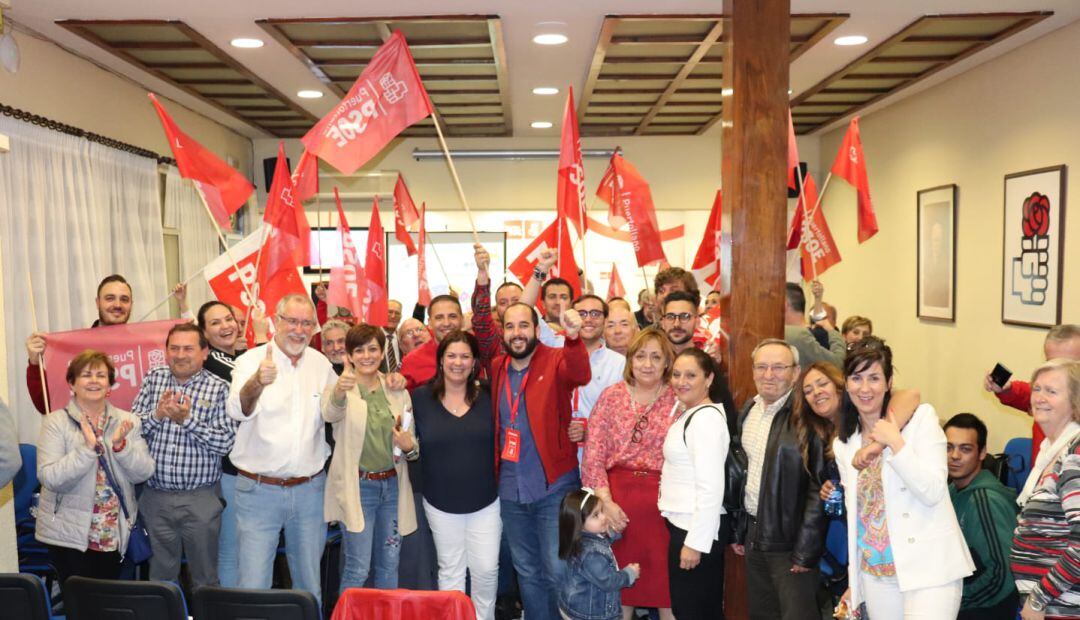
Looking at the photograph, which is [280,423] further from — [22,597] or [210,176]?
[210,176]

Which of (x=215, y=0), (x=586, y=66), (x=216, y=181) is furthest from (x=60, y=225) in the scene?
(x=586, y=66)

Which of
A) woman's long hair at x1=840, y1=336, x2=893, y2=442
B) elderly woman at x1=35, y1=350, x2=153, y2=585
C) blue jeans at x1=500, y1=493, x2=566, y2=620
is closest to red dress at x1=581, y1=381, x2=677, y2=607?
blue jeans at x1=500, y1=493, x2=566, y2=620

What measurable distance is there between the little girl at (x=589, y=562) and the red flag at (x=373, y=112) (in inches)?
76.0

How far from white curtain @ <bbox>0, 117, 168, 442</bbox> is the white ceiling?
0.76 m

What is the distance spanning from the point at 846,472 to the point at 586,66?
15.3 ft

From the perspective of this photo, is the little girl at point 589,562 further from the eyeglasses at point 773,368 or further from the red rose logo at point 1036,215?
the red rose logo at point 1036,215

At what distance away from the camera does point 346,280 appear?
20.7 feet

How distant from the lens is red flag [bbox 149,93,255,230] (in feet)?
15.7

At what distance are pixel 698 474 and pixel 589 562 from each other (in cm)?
56

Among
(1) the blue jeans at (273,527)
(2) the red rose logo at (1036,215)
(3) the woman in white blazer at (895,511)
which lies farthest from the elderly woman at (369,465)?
(2) the red rose logo at (1036,215)

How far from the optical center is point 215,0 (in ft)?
16.4

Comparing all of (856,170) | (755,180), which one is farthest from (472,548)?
(856,170)

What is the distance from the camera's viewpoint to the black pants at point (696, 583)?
3432 mm

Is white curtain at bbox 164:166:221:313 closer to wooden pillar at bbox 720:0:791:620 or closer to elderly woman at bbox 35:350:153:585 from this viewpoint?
elderly woman at bbox 35:350:153:585
